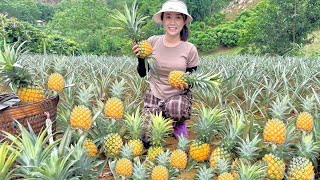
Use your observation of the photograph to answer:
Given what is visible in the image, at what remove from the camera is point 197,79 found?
1.87 meters

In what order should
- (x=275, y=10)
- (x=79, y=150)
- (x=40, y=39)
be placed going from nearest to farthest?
(x=79, y=150)
(x=40, y=39)
(x=275, y=10)

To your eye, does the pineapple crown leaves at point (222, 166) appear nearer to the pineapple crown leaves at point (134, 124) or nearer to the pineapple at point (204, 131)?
the pineapple at point (204, 131)

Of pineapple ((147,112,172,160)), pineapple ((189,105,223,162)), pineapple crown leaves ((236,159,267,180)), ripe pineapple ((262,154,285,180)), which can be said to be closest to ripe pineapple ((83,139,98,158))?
pineapple ((147,112,172,160))

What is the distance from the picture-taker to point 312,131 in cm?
179

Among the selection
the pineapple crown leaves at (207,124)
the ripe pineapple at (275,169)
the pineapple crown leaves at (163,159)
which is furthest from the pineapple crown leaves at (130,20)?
the ripe pineapple at (275,169)

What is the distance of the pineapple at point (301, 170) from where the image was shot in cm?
152

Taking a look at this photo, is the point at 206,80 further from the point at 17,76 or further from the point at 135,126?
the point at 17,76

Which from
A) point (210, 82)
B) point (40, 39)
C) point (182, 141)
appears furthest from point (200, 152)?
point (40, 39)

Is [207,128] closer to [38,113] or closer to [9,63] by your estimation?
[38,113]

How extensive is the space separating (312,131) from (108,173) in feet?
4.00

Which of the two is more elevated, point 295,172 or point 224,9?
point 224,9

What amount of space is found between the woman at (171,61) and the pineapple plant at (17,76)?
765 millimetres

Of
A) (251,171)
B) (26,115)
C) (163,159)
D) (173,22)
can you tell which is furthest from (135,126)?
(173,22)

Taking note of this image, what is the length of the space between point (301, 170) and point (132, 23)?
1246mm
